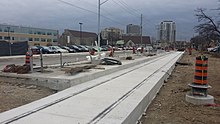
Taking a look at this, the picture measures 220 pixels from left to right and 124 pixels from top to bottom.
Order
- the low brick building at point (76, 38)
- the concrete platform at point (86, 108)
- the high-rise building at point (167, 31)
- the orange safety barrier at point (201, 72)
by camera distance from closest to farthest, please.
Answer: the concrete platform at point (86, 108) < the orange safety barrier at point (201, 72) < the low brick building at point (76, 38) < the high-rise building at point (167, 31)

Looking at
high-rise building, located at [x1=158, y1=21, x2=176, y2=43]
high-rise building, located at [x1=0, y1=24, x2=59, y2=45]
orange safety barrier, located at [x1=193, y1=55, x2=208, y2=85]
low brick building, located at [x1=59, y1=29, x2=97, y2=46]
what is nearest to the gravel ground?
orange safety barrier, located at [x1=193, y1=55, x2=208, y2=85]

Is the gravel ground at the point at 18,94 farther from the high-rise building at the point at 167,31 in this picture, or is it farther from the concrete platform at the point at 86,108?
the high-rise building at the point at 167,31

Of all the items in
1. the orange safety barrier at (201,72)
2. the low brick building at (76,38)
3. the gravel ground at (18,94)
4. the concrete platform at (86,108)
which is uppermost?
the low brick building at (76,38)

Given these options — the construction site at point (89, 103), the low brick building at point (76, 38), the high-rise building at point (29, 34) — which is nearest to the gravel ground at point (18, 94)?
the construction site at point (89, 103)

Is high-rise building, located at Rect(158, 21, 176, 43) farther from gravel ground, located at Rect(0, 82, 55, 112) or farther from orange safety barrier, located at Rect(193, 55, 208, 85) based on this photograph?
gravel ground, located at Rect(0, 82, 55, 112)

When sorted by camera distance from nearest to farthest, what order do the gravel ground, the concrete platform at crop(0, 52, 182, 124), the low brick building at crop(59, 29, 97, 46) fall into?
1. the concrete platform at crop(0, 52, 182, 124)
2. the gravel ground
3. the low brick building at crop(59, 29, 97, 46)

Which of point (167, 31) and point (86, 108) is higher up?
point (167, 31)

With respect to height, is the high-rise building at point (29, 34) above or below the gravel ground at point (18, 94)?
above

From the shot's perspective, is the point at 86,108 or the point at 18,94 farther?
the point at 18,94

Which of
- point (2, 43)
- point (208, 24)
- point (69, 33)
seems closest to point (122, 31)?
point (69, 33)

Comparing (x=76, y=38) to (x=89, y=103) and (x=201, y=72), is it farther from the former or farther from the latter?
(x=89, y=103)

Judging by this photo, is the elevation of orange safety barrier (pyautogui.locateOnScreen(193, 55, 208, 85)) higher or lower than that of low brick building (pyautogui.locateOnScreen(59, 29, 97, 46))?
lower

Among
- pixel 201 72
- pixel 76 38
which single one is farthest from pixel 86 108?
pixel 76 38

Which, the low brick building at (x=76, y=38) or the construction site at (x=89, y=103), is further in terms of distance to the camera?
the low brick building at (x=76, y=38)
